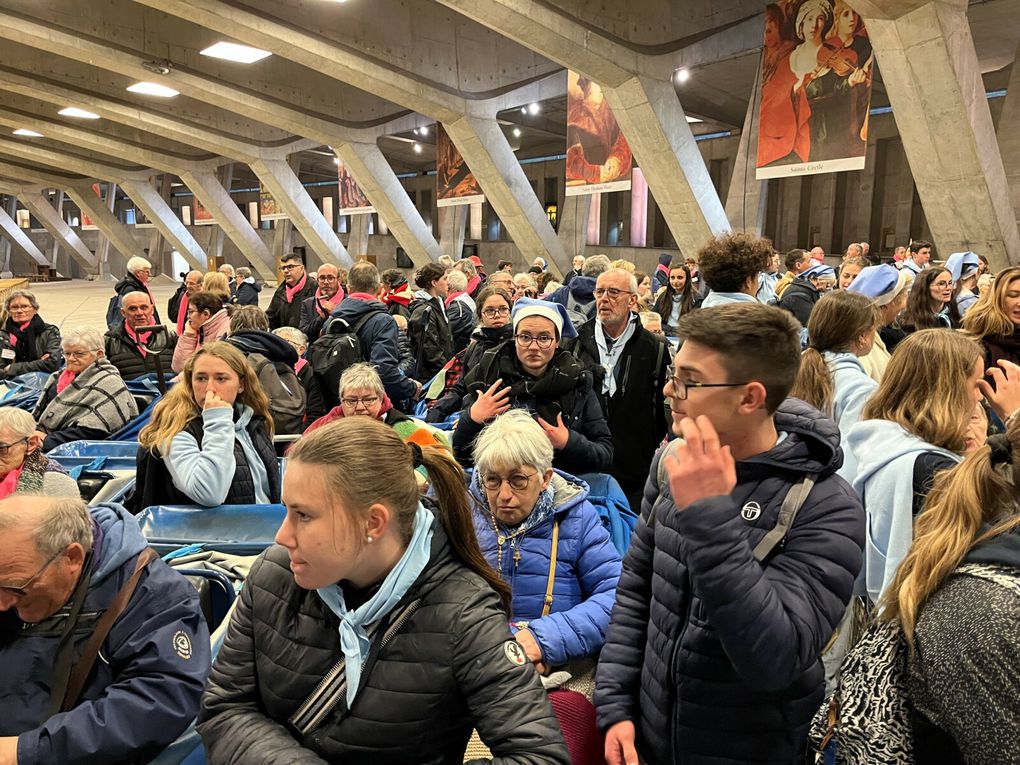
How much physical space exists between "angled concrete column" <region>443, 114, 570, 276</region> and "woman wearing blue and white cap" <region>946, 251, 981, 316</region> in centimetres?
1165

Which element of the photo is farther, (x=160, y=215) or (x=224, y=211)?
(x=160, y=215)

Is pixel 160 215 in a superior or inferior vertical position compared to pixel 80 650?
superior

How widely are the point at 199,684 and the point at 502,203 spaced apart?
56.0 feet

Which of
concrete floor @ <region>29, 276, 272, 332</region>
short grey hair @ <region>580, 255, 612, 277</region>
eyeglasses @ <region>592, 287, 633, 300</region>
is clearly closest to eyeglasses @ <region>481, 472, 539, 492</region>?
eyeglasses @ <region>592, 287, 633, 300</region>

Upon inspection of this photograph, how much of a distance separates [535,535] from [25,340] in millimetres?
7532

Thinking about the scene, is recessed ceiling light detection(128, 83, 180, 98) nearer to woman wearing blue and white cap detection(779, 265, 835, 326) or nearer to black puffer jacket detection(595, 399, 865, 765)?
woman wearing blue and white cap detection(779, 265, 835, 326)

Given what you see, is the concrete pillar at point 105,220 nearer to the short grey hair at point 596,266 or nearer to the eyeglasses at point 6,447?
the short grey hair at point 596,266

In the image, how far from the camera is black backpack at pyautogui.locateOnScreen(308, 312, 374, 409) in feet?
18.0

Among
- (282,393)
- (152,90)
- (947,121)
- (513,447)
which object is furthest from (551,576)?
(152,90)

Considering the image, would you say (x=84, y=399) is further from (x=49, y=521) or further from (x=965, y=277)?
(x=965, y=277)

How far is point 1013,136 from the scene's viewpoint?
10867 mm

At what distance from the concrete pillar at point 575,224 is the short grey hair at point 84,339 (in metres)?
17.3

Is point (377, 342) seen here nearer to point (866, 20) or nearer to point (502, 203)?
point (866, 20)

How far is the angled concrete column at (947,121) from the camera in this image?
350 inches
